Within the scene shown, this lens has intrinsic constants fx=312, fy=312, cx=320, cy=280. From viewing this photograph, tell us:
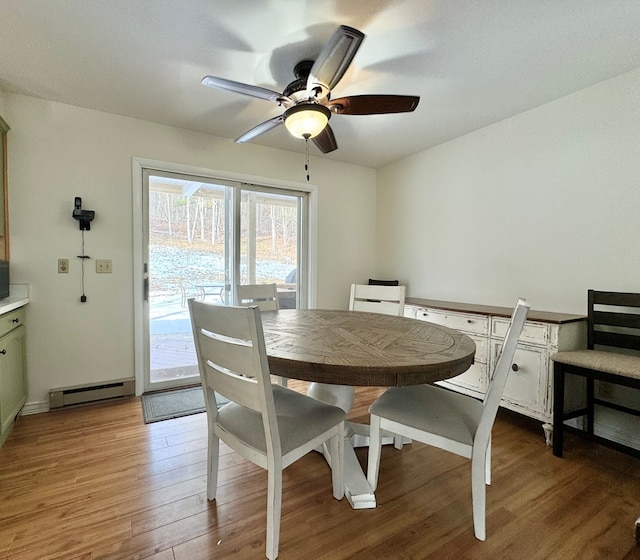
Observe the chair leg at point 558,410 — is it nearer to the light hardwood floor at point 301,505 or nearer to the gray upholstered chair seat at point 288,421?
the light hardwood floor at point 301,505

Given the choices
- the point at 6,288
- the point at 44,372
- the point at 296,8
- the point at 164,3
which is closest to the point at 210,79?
the point at 164,3

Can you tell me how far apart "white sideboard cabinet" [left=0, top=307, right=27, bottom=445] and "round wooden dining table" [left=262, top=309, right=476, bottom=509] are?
160cm

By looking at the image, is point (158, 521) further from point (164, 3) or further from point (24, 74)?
point (24, 74)

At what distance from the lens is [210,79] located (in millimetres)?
1607

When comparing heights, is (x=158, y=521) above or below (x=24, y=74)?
below

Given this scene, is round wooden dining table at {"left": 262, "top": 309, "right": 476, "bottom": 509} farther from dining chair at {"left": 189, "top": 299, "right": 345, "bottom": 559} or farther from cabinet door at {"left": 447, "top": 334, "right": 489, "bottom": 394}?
cabinet door at {"left": 447, "top": 334, "right": 489, "bottom": 394}

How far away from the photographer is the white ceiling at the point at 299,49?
1.53 m

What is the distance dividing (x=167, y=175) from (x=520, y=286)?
10.6ft

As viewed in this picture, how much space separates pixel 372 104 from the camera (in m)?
1.80

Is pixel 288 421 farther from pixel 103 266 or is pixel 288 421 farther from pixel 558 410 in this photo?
pixel 103 266

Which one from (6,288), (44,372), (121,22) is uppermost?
(121,22)

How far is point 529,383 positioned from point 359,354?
1623mm

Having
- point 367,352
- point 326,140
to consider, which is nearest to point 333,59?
point 326,140

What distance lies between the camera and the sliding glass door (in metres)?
2.89
